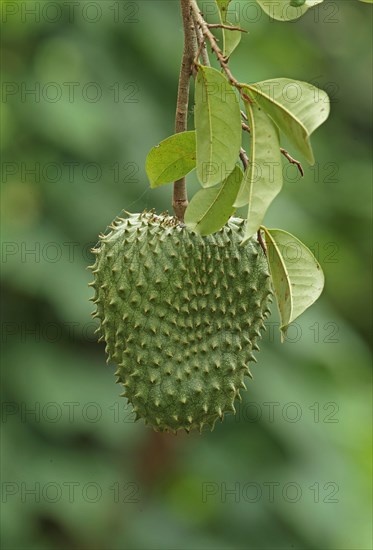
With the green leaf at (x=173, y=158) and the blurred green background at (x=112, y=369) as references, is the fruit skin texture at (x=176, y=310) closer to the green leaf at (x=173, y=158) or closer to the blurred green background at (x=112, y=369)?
the green leaf at (x=173, y=158)

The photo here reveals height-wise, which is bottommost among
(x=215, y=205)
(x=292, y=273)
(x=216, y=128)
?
Result: (x=292, y=273)

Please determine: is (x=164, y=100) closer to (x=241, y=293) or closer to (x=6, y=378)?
(x=6, y=378)

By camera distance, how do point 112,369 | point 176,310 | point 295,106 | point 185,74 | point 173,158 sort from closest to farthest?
point 295,106
point 185,74
point 173,158
point 176,310
point 112,369

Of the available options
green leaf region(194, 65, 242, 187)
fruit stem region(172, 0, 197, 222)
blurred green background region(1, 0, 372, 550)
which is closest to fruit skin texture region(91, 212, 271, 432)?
fruit stem region(172, 0, 197, 222)

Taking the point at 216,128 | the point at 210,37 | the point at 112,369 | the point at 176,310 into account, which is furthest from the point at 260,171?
the point at 112,369

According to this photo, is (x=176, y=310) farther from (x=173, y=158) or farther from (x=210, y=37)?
(x=210, y=37)

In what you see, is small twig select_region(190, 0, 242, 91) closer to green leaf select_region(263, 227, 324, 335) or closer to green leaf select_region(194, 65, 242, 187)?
green leaf select_region(194, 65, 242, 187)
